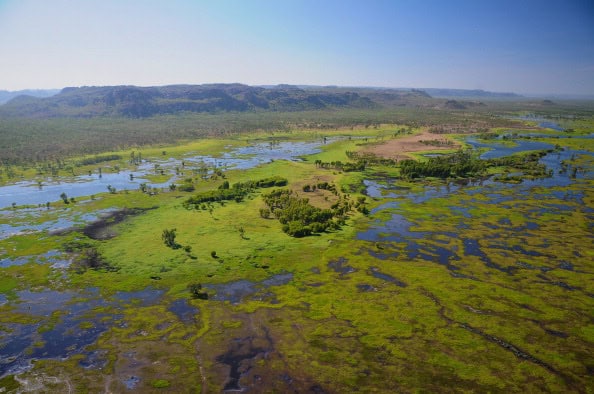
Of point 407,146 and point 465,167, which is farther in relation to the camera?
point 407,146

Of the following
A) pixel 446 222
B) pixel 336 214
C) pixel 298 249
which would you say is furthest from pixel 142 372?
pixel 446 222

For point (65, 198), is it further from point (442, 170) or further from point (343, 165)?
point (442, 170)

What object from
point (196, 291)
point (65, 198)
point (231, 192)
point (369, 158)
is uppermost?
point (369, 158)

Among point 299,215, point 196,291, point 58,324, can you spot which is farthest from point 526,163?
point 58,324

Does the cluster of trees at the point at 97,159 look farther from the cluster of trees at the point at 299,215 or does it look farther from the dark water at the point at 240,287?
the dark water at the point at 240,287

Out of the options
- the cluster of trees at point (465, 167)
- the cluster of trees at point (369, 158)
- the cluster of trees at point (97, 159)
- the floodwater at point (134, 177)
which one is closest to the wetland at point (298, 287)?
the floodwater at point (134, 177)

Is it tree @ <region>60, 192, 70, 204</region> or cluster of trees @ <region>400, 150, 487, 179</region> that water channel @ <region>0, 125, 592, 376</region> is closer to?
tree @ <region>60, 192, 70, 204</region>
